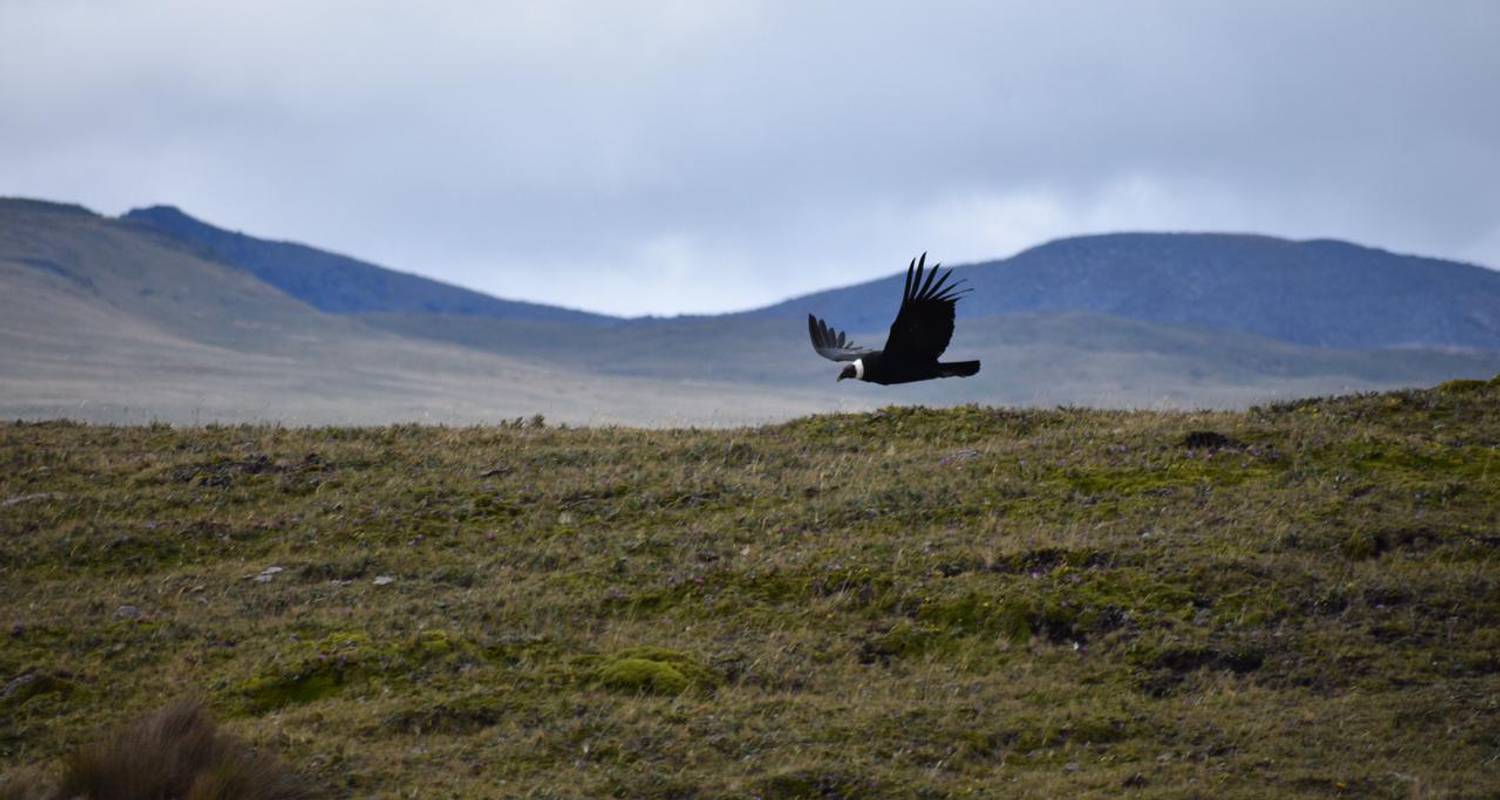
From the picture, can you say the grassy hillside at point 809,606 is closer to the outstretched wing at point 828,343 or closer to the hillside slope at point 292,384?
the outstretched wing at point 828,343

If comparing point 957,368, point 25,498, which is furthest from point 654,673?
point 25,498

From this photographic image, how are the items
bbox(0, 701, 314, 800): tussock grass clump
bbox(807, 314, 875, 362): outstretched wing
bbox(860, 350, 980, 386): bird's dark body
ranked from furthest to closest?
1. bbox(807, 314, 875, 362): outstretched wing
2. bbox(860, 350, 980, 386): bird's dark body
3. bbox(0, 701, 314, 800): tussock grass clump

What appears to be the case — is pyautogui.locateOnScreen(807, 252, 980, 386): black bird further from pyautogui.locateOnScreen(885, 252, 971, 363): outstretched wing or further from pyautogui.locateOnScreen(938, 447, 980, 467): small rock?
pyautogui.locateOnScreen(938, 447, 980, 467): small rock

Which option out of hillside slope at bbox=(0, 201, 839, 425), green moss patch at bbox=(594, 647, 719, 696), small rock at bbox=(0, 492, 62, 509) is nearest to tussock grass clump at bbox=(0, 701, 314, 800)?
green moss patch at bbox=(594, 647, 719, 696)

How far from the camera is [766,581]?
15.1 m

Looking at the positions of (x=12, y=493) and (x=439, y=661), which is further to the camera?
(x=12, y=493)

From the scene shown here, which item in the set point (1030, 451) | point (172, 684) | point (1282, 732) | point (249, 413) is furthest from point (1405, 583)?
point (249, 413)

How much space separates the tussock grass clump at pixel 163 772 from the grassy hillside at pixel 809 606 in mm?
571

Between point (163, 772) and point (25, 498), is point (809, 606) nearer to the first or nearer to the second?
point (163, 772)

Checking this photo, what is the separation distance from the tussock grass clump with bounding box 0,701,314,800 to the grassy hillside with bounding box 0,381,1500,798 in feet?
1.87

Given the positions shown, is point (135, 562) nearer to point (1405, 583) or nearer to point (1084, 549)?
point (1084, 549)

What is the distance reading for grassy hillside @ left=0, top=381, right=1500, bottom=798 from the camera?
Answer: 37.8ft

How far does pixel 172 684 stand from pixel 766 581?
517 centimetres

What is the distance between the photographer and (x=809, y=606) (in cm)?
1454
